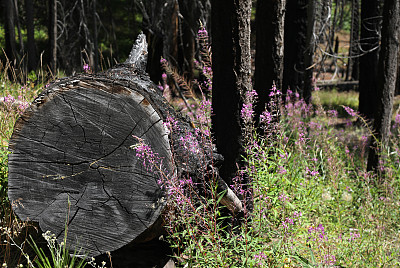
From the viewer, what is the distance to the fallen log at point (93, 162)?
312 centimetres

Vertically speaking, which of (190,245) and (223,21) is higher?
(223,21)

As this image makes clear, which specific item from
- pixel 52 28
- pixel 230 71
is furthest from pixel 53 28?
pixel 230 71

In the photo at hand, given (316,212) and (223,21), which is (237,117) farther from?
(316,212)

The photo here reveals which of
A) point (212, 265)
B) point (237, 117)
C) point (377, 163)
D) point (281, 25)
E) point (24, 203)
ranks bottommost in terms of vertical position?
point (377, 163)

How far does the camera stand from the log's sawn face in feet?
10.2

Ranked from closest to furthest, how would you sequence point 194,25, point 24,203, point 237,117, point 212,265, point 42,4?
point 212,265
point 24,203
point 237,117
point 194,25
point 42,4

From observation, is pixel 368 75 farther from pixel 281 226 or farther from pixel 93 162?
pixel 93 162

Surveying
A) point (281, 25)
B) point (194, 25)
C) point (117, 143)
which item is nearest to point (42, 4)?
point (194, 25)

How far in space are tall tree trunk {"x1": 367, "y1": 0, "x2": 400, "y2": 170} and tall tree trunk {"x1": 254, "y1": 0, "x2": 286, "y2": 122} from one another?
203 centimetres

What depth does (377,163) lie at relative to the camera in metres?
6.18

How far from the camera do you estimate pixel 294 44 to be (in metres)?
8.78

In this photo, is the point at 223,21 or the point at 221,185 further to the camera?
the point at 223,21

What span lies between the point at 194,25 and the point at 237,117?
11.6 meters

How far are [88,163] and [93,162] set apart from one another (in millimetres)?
41
